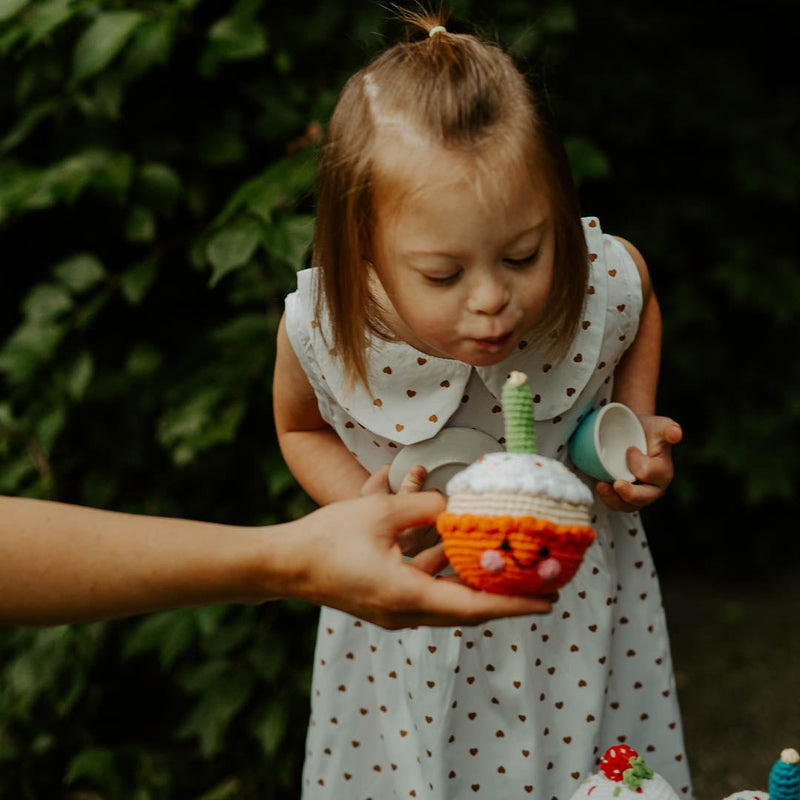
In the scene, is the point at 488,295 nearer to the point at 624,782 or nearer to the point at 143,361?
the point at 624,782

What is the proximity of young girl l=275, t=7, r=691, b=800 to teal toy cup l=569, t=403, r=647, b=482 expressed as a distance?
2 centimetres

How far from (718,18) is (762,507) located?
58.7 inches

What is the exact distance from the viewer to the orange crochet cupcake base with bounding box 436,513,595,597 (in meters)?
0.81

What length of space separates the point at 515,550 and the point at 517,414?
134 mm

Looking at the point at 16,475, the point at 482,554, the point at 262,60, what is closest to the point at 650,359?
the point at 482,554

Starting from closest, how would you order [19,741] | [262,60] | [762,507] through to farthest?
[262,60]
[19,741]
[762,507]

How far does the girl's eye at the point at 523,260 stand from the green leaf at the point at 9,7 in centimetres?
119

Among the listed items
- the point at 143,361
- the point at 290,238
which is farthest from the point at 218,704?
the point at 290,238

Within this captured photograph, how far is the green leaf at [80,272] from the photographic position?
72.6 inches

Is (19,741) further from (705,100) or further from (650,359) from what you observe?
(705,100)

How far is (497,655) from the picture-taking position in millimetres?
1293

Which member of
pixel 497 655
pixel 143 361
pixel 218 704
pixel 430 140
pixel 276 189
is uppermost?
pixel 430 140

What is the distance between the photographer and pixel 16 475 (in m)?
1.91

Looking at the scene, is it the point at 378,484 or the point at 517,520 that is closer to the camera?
the point at 517,520
